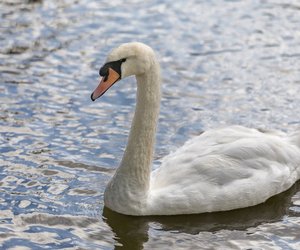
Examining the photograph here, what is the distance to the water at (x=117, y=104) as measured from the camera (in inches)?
364

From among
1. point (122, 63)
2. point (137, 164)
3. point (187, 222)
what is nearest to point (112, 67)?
point (122, 63)

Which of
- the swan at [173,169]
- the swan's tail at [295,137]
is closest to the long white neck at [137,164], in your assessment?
the swan at [173,169]

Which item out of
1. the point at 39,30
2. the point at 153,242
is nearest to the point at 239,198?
the point at 153,242

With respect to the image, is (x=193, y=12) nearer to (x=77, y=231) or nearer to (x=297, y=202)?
(x=297, y=202)

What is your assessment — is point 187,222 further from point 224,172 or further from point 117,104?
point 117,104

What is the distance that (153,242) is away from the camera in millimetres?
9047

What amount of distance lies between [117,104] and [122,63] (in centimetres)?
319

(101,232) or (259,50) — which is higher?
(259,50)

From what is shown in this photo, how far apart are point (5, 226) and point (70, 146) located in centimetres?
196

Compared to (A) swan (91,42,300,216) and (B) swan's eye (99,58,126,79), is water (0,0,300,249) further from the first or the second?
(B) swan's eye (99,58,126,79)

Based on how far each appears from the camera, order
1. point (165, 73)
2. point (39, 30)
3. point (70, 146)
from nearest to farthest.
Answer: point (70, 146)
point (165, 73)
point (39, 30)

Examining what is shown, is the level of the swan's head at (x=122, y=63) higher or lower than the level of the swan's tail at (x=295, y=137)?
higher

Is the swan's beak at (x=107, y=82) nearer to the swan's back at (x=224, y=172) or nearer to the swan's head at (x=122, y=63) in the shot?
the swan's head at (x=122, y=63)

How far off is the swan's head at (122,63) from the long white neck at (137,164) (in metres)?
0.31
